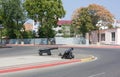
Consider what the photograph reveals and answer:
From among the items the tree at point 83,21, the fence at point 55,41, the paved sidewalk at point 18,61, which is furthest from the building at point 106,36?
the paved sidewalk at point 18,61

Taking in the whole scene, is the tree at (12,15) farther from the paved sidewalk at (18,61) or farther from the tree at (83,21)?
the paved sidewalk at (18,61)

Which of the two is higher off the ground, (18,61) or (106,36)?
(106,36)

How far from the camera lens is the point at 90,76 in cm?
1661

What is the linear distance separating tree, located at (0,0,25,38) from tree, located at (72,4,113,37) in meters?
13.5

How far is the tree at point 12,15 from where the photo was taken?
78500 millimetres

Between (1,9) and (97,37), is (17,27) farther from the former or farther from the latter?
(97,37)

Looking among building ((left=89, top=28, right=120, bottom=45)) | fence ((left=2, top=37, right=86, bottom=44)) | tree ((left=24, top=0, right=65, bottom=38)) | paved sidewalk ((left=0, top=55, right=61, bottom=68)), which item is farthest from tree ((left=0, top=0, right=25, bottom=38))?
paved sidewalk ((left=0, top=55, right=61, bottom=68))

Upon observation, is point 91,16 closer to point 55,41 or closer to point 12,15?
point 55,41

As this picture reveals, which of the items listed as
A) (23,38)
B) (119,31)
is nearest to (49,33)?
(23,38)

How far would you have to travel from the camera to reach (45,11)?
7694cm

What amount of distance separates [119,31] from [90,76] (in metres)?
54.6

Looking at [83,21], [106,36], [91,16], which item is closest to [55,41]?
[83,21]

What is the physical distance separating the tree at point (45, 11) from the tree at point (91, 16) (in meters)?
6.47

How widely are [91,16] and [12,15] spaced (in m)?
18.8
